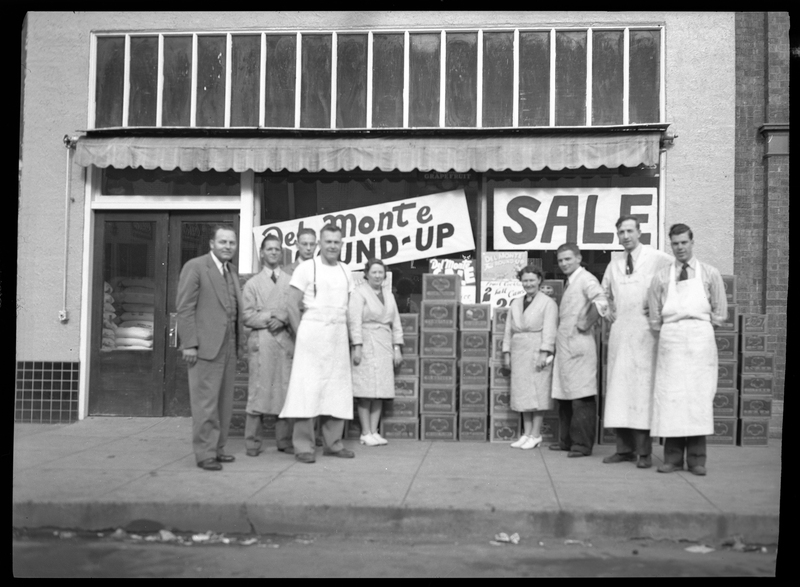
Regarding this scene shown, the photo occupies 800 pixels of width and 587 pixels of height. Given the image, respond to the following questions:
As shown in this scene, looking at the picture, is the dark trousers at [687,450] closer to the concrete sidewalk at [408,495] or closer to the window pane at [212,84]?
the concrete sidewalk at [408,495]

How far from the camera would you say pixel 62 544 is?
557 cm

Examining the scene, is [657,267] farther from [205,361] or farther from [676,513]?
[205,361]

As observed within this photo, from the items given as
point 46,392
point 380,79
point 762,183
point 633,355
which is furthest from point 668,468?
point 46,392

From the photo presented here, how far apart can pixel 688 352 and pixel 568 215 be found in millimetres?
3033

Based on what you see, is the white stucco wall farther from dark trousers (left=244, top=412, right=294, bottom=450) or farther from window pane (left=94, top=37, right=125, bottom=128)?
dark trousers (left=244, top=412, right=294, bottom=450)

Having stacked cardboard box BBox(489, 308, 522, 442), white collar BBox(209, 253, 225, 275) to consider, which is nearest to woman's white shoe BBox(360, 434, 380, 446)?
stacked cardboard box BBox(489, 308, 522, 442)

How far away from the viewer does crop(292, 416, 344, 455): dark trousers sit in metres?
7.27

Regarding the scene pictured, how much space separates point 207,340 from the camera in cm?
688

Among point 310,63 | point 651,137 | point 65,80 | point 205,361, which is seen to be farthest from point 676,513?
point 65,80

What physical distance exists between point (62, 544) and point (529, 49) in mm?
7298

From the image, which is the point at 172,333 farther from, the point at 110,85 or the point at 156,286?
the point at 110,85

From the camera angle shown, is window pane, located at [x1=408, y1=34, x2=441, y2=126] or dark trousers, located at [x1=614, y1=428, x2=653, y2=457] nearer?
dark trousers, located at [x1=614, y1=428, x2=653, y2=457]

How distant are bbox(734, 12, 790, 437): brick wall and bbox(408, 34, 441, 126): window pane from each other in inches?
141

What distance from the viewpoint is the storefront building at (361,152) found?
29.6 ft
